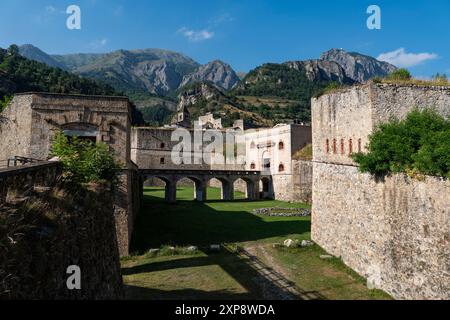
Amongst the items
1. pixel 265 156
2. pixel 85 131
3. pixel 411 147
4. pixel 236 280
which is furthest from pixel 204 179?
pixel 411 147

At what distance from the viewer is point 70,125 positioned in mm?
16859

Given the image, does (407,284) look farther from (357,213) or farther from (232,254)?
(232,254)

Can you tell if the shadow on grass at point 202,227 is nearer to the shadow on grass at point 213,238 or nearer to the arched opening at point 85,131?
the shadow on grass at point 213,238

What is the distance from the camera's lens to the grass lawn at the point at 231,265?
12773mm

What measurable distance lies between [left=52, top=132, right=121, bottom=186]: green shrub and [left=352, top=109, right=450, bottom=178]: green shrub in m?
9.39

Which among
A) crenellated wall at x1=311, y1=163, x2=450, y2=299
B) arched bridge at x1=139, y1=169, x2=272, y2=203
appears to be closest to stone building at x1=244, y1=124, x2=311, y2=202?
Result: arched bridge at x1=139, y1=169, x2=272, y2=203

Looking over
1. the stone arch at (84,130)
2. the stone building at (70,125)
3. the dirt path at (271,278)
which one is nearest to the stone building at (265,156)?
the dirt path at (271,278)

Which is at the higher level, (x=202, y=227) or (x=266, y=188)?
(x=266, y=188)

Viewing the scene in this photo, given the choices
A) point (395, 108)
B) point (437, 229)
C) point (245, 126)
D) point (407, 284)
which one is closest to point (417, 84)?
point (395, 108)

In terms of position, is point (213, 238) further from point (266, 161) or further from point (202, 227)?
point (266, 161)

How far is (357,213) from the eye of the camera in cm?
1447

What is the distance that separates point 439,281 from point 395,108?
21.8 feet

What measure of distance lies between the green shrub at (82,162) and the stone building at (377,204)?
9575mm

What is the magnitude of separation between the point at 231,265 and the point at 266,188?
28469 millimetres
